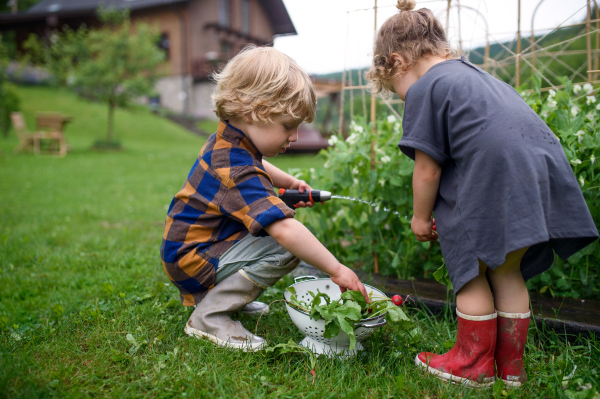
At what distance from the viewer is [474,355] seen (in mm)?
1421

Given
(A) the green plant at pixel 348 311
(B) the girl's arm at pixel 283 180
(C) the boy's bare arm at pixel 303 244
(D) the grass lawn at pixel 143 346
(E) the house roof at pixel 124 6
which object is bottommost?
(D) the grass lawn at pixel 143 346

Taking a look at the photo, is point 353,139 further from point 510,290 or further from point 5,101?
point 5,101

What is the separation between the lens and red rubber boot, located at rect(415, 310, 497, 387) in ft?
4.61

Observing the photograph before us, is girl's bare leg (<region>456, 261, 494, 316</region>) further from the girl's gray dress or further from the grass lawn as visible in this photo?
the grass lawn

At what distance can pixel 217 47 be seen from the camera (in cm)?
1989

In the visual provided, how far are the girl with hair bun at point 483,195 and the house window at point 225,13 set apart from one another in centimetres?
2068

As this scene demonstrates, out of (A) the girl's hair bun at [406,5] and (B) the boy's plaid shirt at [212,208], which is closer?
(B) the boy's plaid shirt at [212,208]

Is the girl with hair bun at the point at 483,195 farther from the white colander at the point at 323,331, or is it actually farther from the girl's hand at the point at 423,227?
the white colander at the point at 323,331

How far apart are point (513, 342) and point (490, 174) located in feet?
2.00

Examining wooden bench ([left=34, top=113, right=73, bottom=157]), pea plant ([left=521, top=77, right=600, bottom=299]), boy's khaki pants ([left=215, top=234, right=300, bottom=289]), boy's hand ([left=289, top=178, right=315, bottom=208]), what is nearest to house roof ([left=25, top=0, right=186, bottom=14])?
wooden bench ([left=34, top=113, right=73, bottom=157])

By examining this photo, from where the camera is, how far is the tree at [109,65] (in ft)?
39.9

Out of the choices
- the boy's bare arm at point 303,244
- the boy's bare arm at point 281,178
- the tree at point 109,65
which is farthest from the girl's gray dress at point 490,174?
the tree at point 109,65

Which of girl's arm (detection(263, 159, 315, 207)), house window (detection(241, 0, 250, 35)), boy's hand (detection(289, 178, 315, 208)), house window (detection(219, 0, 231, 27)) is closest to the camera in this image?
boy's hand (detection(289, 178, 315, 208))

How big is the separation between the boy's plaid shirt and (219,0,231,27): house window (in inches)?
803
